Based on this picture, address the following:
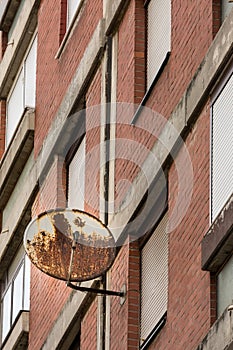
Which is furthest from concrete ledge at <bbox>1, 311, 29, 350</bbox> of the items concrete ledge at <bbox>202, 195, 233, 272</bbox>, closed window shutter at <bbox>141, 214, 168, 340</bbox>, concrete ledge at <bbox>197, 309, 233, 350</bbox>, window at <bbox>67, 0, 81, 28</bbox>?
concrete ledge at <bbox>197, 309, 233, 350</bbox>

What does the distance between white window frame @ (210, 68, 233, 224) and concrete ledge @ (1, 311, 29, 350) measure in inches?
375

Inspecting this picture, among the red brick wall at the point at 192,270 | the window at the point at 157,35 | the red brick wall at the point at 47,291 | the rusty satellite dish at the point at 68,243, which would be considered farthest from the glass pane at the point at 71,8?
the red brick wall at the point at 192,270

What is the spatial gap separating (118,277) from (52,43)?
759cm

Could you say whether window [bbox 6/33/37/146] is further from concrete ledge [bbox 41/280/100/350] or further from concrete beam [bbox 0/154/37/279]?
concrete ledge [bbox 41/280/100/350]

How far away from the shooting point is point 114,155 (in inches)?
984

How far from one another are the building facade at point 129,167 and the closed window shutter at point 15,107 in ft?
0.44

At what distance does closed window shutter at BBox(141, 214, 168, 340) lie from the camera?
22.2 metres

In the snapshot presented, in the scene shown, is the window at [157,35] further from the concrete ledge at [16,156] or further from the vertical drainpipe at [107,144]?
the concrete ledge at [16,156]

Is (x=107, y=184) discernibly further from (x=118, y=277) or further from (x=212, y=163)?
(x=212, y=163)

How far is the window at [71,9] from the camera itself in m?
29.4

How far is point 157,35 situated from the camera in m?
24.2

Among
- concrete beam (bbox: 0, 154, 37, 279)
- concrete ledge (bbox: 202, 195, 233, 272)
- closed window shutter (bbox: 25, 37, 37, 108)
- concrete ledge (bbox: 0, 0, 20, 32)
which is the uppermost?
concrete ledge (bbox: 0, 0, 20, 32)

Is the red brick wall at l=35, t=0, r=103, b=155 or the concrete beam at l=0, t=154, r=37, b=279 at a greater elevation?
the red brick wall at l=35, t=0, r=103, b=155

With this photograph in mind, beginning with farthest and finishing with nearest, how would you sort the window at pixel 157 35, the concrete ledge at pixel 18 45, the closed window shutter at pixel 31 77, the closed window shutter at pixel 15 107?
1. the closed window shutter at pixel 15 107
2. the concrete ledge at pixel 18 45
3. the closed window shutter at pixel 31 77
4. the window at pixel 157 35
